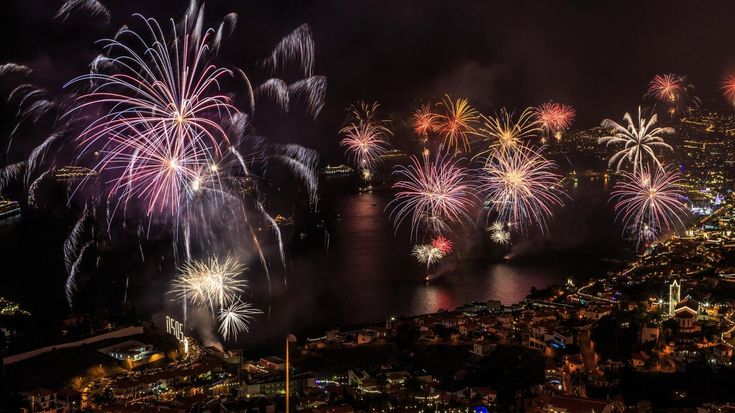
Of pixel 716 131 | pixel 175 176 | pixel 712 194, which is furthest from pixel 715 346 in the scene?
pixel 716 131

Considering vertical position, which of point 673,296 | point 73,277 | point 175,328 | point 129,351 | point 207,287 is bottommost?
point 129,351

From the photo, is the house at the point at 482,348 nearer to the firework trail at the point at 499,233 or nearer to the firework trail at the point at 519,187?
the firework trail at the point at 519,187

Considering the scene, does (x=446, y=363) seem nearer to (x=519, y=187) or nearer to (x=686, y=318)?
(x=686, y=318)

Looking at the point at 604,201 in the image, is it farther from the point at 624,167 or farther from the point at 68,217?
the point at 68,217

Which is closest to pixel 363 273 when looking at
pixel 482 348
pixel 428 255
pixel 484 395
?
pixel 428 255

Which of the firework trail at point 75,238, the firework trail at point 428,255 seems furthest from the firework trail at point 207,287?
the firework trail at point 428,255

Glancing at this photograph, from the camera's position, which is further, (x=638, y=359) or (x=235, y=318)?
(x=235, y=318)
